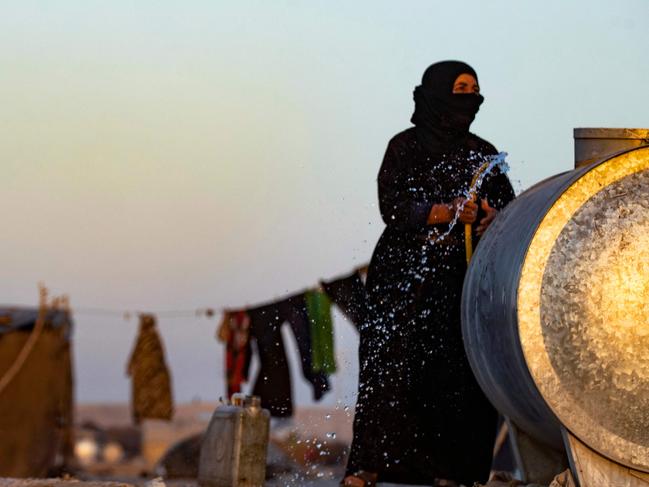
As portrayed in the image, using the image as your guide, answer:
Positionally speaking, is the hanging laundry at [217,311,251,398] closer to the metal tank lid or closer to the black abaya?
the black abaya

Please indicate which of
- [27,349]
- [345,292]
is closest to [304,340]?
[345,292]

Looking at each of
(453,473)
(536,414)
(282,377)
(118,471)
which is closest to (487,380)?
(536,414)

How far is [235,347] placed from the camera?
12.9m

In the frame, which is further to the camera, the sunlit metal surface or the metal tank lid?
the metal tank lid

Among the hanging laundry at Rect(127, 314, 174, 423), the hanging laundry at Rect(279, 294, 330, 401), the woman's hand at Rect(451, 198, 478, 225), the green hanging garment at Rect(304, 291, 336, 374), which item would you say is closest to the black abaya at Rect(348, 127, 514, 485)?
the woman's hand at Rect(451, 198, 478, 225)

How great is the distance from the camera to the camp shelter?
1322 centimetres

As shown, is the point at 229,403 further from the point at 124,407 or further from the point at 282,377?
the point at 124,407

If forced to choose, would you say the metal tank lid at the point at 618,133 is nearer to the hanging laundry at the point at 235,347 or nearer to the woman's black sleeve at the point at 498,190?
the woman's black sleeve at the point at 498,190

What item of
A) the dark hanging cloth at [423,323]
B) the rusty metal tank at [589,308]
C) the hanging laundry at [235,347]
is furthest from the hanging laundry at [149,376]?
the rusty metal tank at [589,308]

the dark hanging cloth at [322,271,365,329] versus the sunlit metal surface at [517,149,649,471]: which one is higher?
the dark hanging cloth at [322,271,365,329]

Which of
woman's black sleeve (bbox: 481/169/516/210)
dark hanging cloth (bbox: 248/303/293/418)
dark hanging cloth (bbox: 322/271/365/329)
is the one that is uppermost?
woman's black sleeve (bbox: 481/169/516/210)

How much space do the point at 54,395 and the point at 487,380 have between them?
9.66m

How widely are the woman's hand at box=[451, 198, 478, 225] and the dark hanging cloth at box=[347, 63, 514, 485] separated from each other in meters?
0.12

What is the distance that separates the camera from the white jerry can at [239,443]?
583cm
